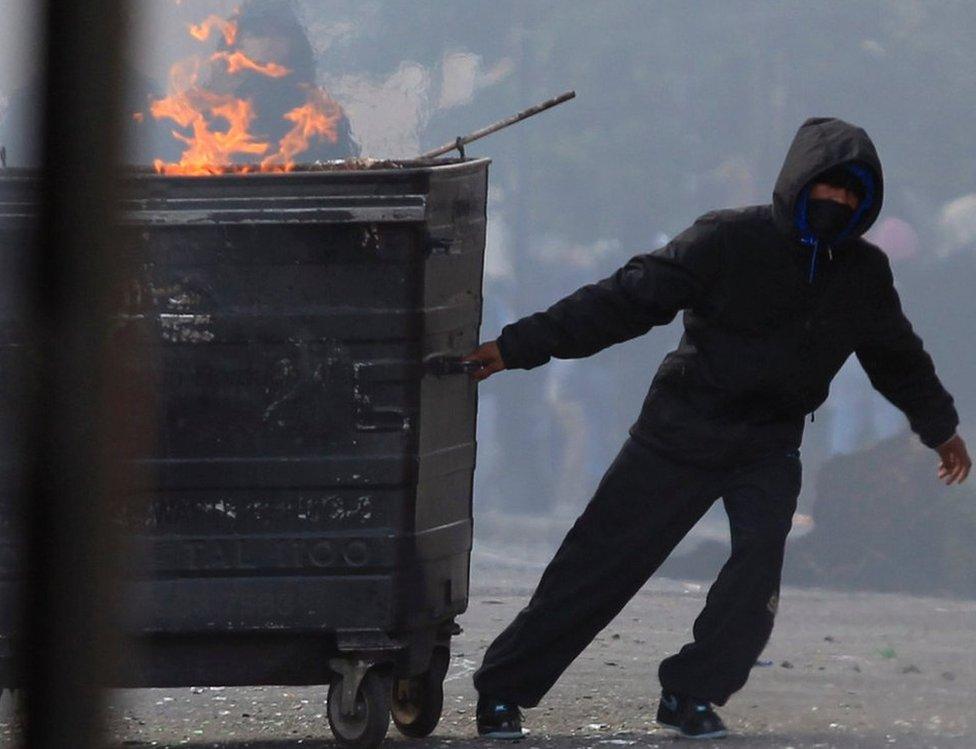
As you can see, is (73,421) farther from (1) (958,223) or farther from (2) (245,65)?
(1) (958,223)

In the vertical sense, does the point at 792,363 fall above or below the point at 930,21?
below

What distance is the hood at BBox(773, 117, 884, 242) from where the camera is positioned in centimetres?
479

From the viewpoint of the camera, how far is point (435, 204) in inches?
179

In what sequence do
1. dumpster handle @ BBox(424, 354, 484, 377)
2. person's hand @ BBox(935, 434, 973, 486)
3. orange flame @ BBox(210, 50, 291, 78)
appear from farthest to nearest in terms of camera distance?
1. orange flame @ BBox(210, 50, 291, 78)
2. person's hand @ BBox(935, 434, 973, 486)
3. dumpster handle @ BBox(424, 354, 484, 377)

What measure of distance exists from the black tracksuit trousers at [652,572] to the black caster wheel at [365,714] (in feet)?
1.60

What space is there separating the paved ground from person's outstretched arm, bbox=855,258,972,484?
2.48 ft

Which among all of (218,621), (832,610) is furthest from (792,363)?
(832,610)

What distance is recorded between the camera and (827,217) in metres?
4.82

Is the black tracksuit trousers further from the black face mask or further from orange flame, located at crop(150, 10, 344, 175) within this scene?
orange flame, located at crop(150, 10, 344, 175)

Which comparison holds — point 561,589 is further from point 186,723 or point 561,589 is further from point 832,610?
point 832,610

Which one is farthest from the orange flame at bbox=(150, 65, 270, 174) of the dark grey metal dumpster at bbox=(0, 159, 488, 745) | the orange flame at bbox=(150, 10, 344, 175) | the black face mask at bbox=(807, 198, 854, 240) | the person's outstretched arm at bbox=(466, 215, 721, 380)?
the black face mask at bbox=(807, 198, 854, 240)

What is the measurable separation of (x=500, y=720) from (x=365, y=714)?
510 millimetres

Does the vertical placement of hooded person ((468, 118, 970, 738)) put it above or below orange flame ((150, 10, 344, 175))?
below

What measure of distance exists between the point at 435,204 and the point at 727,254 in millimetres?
769
